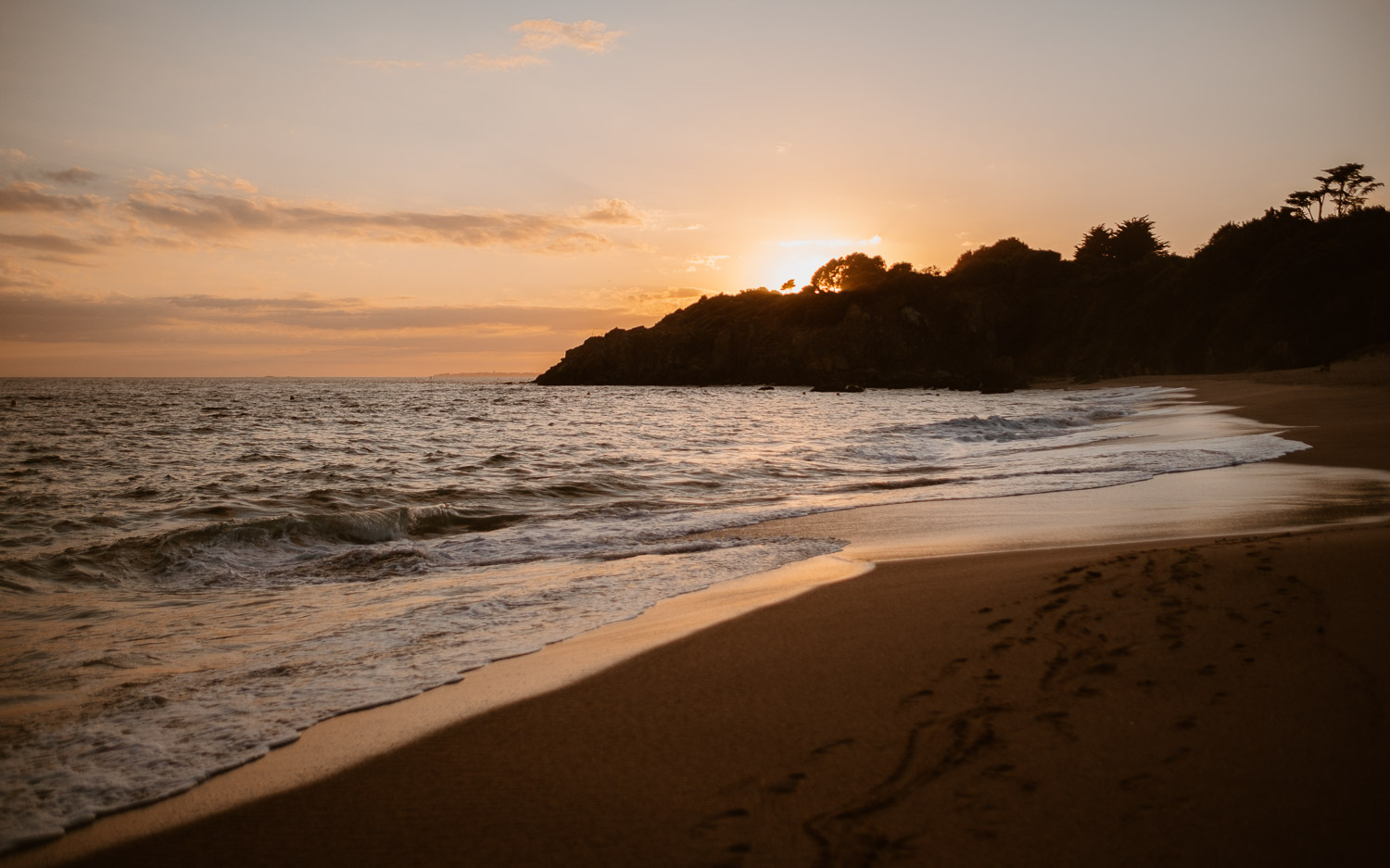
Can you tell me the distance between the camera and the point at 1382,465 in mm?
9539

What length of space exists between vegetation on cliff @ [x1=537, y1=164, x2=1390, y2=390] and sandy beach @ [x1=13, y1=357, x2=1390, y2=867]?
1980 inches

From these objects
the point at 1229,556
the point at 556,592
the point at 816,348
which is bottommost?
the point at 556,592

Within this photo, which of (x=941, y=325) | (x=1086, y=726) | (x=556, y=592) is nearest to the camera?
(x=1086, y=726)

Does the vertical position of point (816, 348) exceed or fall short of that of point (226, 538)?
it exceeds it

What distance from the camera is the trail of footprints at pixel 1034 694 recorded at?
7.20 ft

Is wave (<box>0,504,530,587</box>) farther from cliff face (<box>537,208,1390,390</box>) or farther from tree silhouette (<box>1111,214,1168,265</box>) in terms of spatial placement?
tree silhouette (<box>1111,214,1168,265</box>)

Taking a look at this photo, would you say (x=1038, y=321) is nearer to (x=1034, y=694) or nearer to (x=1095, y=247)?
(x=1095, y=247)

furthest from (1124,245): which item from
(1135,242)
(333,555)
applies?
(333,555)

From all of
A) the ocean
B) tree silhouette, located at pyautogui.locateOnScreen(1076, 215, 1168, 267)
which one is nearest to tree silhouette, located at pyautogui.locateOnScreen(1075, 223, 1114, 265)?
tree silhouette, located at pyautogui.locateOnScreen(1076, 215, 1168, 267)

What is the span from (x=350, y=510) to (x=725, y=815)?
847 centimetres

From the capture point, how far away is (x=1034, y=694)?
3.00 metres

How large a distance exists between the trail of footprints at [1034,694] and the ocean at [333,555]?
232 centimetres

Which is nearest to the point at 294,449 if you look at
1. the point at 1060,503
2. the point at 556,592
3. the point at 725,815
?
the point at 556,592

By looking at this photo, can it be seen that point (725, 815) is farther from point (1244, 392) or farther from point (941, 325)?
point (941, 325)
